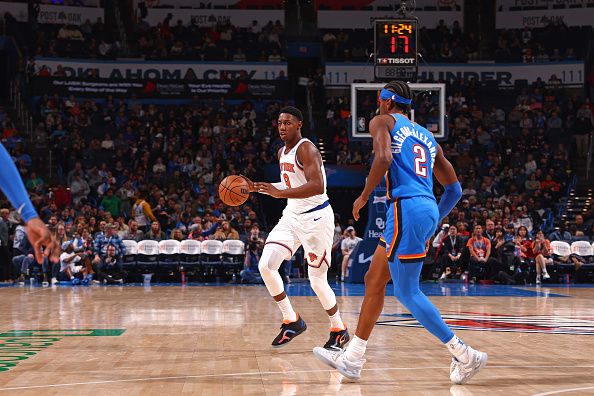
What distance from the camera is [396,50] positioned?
16.9 metres

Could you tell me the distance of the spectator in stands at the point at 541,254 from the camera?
19.2m

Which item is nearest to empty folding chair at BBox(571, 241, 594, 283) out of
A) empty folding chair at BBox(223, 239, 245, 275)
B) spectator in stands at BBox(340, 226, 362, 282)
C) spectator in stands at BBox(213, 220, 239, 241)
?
spectator in stands at BBox(340, 226, 362, 282)

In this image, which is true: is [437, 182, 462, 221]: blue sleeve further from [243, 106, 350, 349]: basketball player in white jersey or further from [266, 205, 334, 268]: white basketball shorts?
[266, 205, 334, 268]: white basketball shorts

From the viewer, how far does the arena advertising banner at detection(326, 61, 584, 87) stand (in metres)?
27.8

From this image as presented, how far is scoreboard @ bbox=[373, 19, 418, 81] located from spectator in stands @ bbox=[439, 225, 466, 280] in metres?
4.29

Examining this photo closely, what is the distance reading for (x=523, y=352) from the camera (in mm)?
7434

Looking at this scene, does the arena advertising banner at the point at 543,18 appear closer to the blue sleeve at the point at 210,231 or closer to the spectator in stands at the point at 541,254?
the spectator in stands at the point at 541,254

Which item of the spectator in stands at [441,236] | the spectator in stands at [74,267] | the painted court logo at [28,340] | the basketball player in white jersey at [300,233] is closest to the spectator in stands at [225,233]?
the spectator in stands at [74,267]

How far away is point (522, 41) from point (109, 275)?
18232mm

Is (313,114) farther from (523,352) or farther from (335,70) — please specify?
(523,352)

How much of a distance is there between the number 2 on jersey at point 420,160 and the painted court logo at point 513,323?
11.9 ft

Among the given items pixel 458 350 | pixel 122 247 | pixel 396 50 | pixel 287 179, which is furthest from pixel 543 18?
pixel 458 350

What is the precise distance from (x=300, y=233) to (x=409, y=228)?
2229mm

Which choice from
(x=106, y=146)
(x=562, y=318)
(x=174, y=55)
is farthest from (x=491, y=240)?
(x=174, y=55)
